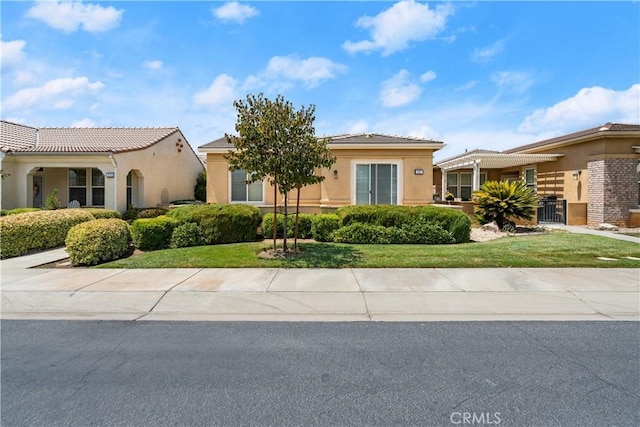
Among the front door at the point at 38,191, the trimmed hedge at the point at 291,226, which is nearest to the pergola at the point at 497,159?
the trimmed hedge at the point at 291,226

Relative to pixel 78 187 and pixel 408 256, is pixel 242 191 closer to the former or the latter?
pixel 408 256

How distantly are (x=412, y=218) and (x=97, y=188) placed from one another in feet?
53.2

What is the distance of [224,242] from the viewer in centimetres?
1245

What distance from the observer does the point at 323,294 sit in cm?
682

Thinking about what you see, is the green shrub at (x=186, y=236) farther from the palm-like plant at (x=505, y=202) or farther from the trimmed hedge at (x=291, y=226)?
the palm-like plant at (x=505, y=202)

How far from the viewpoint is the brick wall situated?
16344 millimetres

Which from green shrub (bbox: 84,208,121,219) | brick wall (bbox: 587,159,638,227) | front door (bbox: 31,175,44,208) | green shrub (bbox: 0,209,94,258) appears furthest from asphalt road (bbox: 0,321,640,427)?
front door (bbox: 31,175,44,208)

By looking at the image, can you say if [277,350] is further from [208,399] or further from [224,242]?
[224,242]

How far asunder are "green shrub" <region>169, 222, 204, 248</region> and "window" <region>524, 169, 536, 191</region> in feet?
62.0

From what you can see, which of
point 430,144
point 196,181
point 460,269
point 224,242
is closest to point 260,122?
point 224,242

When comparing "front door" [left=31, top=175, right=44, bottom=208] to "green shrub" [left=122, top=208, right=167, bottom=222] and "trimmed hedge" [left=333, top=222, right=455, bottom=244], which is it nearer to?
"green shrub" [left=122, top=208, right=167, bottom=222]

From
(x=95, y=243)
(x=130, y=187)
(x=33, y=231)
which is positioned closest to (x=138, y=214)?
(x=130, y=187)

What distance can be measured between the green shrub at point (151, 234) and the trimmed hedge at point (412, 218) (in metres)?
5.88

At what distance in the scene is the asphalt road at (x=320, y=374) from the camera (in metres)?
3.13
